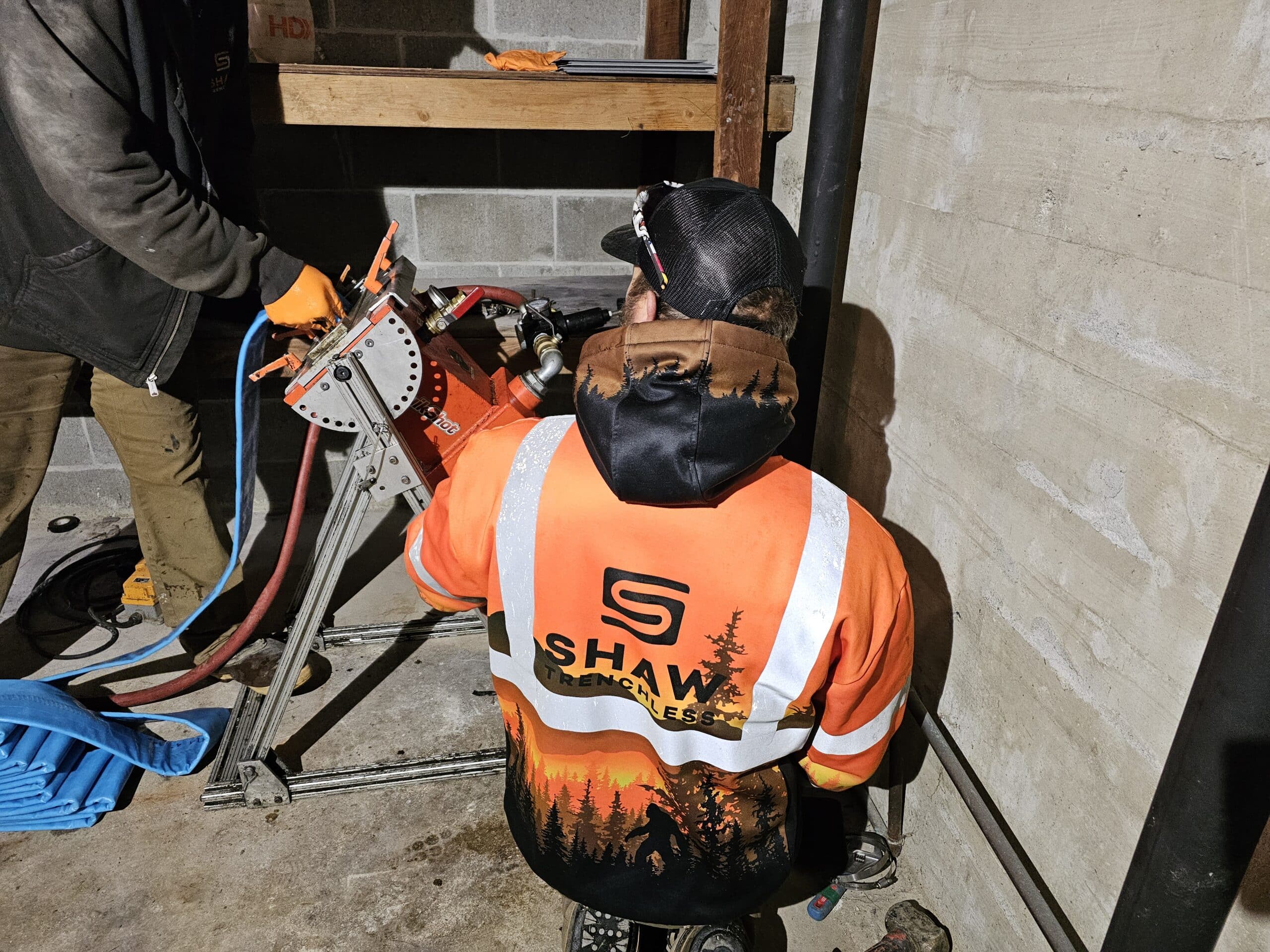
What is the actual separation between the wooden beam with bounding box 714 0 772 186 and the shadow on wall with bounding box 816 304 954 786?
499 mm

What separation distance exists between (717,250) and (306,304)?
45.8 inches

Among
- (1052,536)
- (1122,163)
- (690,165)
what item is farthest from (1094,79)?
(690,165)

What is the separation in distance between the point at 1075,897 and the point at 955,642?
0.46 meters

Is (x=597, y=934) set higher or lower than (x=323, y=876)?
higher

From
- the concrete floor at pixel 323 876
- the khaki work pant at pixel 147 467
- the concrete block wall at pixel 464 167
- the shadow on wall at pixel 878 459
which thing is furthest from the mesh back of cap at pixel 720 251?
the concrete block wall at pixel 464 167

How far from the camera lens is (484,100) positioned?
2.17 metres

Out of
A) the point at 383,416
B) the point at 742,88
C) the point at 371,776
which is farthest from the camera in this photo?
the point at 742,88

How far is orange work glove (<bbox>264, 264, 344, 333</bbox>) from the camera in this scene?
71.4 inches

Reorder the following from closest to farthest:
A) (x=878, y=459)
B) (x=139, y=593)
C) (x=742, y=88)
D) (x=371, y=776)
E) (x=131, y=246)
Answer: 1. (x=131, y=246)
2. (x=878, y=459)
3. (x=371, y=776)
4. (x=742, y=88)
5. (x=139, y=593)

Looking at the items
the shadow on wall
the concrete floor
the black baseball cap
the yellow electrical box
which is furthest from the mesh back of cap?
the yellow electrical box

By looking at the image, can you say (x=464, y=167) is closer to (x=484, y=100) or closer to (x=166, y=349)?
(x=484, y=100)

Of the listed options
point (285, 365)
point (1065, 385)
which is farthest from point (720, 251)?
point (285, 365)

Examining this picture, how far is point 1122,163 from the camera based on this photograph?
107 cm

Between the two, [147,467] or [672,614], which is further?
[147,467]
